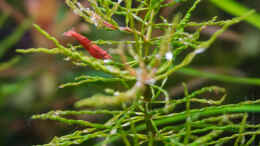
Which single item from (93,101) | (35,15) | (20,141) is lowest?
(93,101)

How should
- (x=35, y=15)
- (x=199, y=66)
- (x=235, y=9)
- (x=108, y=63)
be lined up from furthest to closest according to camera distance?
1. (x=35, y=15)
2. (x=199, y=66)
3. (x=235, y=9)
4. (x=108, y=63)

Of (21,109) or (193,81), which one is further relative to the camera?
(21,109)

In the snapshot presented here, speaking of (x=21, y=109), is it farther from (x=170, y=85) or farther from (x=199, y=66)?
(x=199, y=66)

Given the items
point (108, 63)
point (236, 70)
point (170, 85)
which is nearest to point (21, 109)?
point (170, 85)

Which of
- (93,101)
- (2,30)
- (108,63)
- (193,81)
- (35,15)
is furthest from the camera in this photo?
(2,30)

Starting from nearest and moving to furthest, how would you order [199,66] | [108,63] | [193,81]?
1. [108,63]
2. [193,81]
3. [199,66]

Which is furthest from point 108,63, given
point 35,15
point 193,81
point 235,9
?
point 35,15

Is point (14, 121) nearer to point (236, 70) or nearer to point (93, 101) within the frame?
point (236, 70)

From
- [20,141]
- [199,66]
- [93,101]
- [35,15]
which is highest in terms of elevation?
[35,15]

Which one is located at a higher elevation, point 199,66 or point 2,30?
point 2,30
